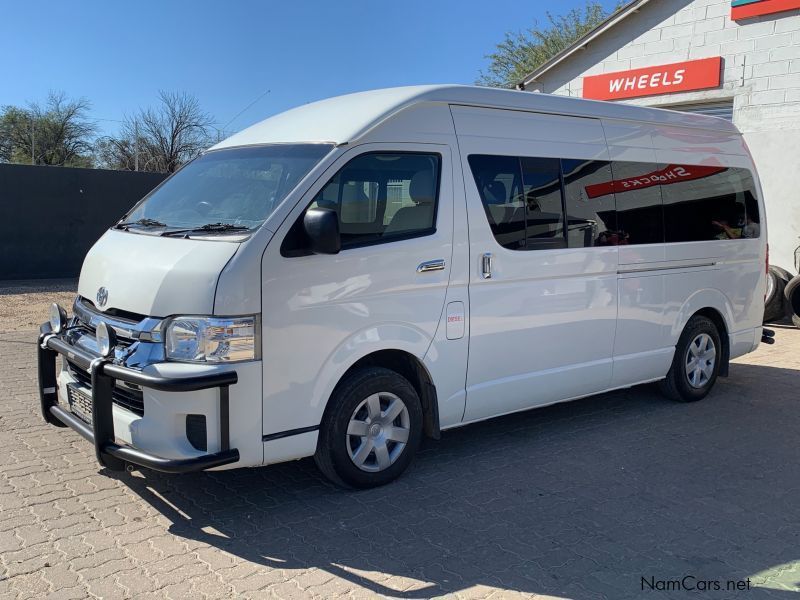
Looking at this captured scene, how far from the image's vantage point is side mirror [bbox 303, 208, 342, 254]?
3961 mm

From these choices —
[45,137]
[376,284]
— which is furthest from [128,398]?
[45,137]

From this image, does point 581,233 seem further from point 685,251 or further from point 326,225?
point 326,225

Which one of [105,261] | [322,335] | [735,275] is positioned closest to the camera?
[322,335]

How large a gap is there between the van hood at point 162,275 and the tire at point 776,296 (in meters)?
9.56

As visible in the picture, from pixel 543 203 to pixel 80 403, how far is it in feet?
11.1

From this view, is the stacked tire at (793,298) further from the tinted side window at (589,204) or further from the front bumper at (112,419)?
the front bumper at (112,419)

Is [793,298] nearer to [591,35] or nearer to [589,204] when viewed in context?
[591,35]

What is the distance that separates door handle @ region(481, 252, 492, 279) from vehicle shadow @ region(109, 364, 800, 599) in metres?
1.34

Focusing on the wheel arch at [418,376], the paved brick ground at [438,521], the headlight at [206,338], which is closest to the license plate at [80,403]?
the paved brick ground at [438,521]

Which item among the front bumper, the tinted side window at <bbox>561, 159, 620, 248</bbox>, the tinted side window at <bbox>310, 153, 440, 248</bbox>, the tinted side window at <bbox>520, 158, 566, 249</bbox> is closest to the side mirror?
the tinted side window at <bbox>310, 153, 440, 248</bbox>

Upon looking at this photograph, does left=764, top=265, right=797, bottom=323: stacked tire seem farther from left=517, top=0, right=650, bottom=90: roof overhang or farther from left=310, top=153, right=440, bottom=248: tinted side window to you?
left=310, top=153, right=440, bottom=248: tinted side window

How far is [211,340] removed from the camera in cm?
381

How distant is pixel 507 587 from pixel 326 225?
2.06 m

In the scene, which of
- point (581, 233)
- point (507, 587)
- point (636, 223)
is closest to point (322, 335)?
point (507, 587)
